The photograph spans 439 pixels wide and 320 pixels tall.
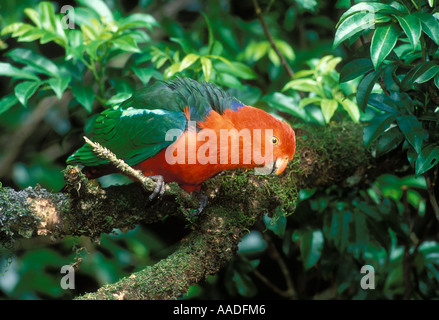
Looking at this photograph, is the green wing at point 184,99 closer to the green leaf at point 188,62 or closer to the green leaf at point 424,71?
the green leaf at point 188,62

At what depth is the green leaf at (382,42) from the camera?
1.67 metres

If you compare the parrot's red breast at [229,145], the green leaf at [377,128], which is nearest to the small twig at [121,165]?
the parrot's red breast at [229,145]

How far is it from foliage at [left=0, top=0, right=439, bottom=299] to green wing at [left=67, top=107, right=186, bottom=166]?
A: 289 mm

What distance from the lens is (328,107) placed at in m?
2.38

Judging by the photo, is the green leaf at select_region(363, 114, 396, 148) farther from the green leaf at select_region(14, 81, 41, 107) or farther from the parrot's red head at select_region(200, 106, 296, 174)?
the green leaf at select_region(14, 81, 41, 107)

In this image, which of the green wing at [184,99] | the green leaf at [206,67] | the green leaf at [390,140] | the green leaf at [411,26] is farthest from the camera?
the green leaf at [206,67]

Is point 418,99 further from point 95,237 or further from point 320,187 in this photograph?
point 95,237

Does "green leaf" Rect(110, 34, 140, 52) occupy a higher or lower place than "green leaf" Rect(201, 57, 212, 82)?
higher

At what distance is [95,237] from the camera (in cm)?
204

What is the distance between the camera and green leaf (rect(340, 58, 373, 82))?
1961 mm

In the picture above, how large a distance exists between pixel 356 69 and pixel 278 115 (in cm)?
82

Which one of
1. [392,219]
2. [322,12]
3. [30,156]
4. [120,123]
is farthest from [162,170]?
[322,12]

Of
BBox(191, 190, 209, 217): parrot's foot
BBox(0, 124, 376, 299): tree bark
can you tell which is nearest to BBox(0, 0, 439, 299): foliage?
BBox(0, 124, 376, 299): tree bark

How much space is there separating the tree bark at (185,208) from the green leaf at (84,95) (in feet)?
1.92
